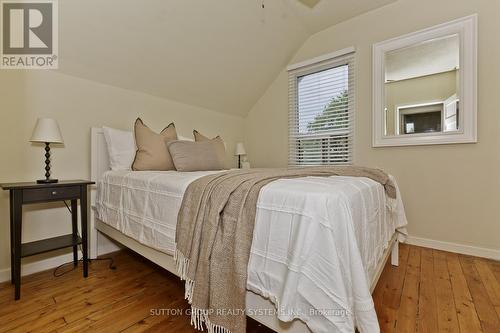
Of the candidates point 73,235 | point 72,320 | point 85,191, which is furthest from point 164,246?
point 73,235

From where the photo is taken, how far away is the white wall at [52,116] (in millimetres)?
1784

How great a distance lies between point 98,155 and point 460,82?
3363mm

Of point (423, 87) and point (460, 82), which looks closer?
point (460, 82)

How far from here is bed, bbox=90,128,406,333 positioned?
938mm

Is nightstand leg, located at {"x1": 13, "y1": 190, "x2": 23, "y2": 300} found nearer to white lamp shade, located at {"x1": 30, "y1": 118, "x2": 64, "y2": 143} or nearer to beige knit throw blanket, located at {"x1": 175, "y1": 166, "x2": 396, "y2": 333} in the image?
white lamp shade, located at {"x1": 30, "y1": 118, "x2": 64, "y2": 143}

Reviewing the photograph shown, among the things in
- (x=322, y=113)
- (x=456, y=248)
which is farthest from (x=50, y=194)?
(x=456, y=248)

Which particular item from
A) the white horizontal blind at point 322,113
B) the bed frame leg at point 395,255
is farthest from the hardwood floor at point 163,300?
the white horizontal blind at point 322,113

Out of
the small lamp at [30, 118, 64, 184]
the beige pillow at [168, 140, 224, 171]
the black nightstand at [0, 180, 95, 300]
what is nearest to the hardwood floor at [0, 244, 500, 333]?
the black nightstand at [0, 180, 95, 300]

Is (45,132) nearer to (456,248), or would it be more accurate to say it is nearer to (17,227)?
(17,227)

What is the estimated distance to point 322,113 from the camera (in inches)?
125

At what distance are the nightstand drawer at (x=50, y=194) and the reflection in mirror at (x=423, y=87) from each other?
2.95 meters

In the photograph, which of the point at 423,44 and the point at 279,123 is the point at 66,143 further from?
the point at 423,44

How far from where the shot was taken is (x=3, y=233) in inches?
70.4

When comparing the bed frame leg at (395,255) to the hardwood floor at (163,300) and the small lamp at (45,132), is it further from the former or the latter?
the small lamp at (45,132)
